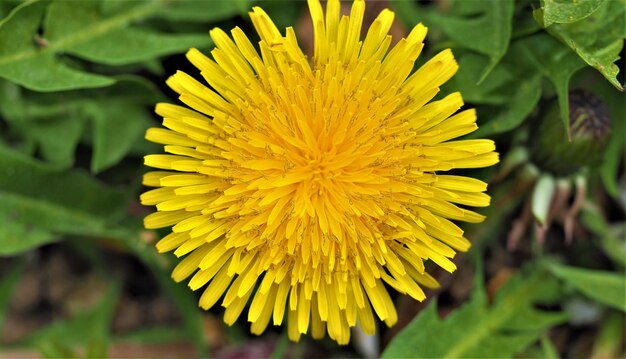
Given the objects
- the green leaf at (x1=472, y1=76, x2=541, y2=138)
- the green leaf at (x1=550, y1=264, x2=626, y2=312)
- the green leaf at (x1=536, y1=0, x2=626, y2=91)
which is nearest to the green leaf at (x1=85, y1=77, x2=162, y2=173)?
the green leaf at (x1=472, y1=76, x2=541, y2=138)

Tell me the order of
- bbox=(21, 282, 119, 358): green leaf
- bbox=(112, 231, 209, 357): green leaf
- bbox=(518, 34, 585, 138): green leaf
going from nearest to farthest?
1. bbox=(518, 34, 585, 138): green leaf
2. bbox=(112, 231, 209, 357): green leaf
3. bbox=(21, 282, 119, 358): green leaf

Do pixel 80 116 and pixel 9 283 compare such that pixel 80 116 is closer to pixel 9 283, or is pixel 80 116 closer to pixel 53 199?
pixel 53 199

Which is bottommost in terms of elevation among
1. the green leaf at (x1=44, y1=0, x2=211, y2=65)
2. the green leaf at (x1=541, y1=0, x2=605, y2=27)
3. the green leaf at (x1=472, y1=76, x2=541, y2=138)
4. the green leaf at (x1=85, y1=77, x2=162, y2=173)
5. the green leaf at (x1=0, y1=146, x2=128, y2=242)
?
the green leaf at (x1=472, y1=76, x2=541, y2=138)

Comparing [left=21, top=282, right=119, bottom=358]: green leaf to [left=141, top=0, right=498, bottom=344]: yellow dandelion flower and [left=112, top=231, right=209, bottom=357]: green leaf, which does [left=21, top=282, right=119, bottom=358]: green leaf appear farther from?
[left=141, top=0, right=498, bottom=344]: yellow dandelion flower

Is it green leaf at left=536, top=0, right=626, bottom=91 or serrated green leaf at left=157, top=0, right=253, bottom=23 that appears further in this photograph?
serrated green leaf at left=157, top=0, right=253, bottom=23

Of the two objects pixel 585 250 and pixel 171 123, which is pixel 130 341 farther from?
pixel 585 250

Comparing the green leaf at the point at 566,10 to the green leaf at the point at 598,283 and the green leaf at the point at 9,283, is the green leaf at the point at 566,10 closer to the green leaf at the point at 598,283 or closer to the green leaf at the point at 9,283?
the green leaf at the point at 598,283

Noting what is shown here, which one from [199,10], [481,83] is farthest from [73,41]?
[481,83]
